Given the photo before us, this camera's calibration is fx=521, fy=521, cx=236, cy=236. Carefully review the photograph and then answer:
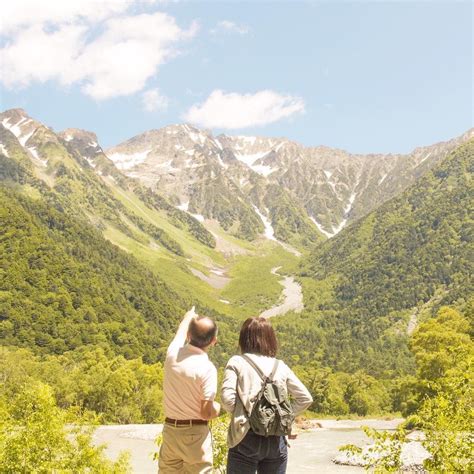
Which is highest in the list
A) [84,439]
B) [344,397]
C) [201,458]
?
[201,458]

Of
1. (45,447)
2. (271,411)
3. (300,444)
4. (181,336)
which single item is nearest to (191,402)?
(181,336)

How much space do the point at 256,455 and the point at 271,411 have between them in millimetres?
763

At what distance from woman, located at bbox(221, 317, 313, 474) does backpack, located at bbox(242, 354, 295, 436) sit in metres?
0.09

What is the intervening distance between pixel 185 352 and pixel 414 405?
77.9 m

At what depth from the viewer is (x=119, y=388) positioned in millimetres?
90750

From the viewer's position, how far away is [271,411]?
7.89m

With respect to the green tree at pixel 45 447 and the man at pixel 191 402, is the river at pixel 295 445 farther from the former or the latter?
the man at pixel 191 402

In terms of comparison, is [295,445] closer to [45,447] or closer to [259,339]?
[45,447]

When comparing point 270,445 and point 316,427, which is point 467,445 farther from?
point 316,427

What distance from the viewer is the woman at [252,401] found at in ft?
26.2

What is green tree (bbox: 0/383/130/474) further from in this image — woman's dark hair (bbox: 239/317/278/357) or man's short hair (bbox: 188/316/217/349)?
woman's dark hair (bbox: 239/317/278/357)

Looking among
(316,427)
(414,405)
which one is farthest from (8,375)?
(414,405)

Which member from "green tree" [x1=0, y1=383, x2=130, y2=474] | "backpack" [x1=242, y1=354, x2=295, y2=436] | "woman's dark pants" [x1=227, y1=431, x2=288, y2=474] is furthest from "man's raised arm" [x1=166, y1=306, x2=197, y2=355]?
"green tree" [x1=0, y1=383, x2=130, y2=474]

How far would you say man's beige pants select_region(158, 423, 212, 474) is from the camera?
28.3ft
